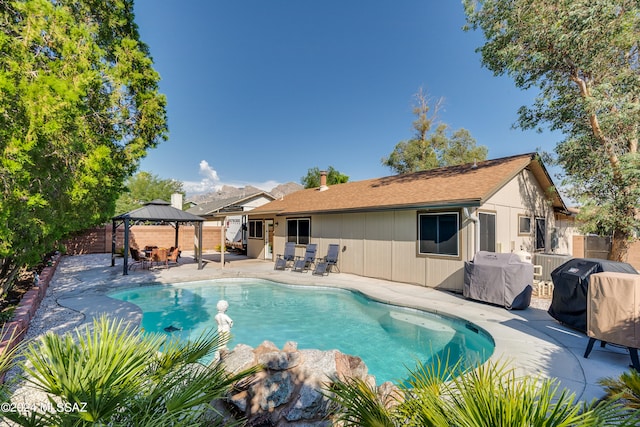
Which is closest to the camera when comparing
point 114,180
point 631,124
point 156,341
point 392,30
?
point 156,341

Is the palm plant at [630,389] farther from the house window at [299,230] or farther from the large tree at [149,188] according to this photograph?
the large tree at [149,188]

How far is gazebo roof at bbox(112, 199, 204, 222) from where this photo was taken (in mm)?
11812

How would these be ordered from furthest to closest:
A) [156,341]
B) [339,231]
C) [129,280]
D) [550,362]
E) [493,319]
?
[339,231] < [129,280] < [493,319] < [550,362] < [156,341]

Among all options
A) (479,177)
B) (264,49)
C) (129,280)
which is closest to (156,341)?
(129,280)

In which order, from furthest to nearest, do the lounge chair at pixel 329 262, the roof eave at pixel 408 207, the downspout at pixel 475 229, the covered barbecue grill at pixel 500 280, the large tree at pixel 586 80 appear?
the lounge chair at pixel 329 262
the large tree at pixel 586 80
the downspout at pixel 475 229
the roof eave at pixel 408 207
the covered barbecue grill at pixel 500 280

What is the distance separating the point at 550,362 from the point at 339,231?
29.1 ft

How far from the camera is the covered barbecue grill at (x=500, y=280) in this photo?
7.15 m

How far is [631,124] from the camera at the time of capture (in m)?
9.56

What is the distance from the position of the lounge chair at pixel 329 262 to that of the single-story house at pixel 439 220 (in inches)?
10.1

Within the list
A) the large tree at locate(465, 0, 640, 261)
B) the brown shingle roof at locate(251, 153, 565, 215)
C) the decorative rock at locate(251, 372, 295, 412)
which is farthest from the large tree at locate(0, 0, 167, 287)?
the large tree at locate(465, 0, 640, 261)

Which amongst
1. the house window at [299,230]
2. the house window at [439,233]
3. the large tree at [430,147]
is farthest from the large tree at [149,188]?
the house window at [439,233]

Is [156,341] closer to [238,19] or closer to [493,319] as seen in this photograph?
[493,319]

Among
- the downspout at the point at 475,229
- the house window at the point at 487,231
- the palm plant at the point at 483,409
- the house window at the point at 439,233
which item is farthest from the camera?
the house window at the point at 439,233

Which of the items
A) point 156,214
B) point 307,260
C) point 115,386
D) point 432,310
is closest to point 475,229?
point 432,310
